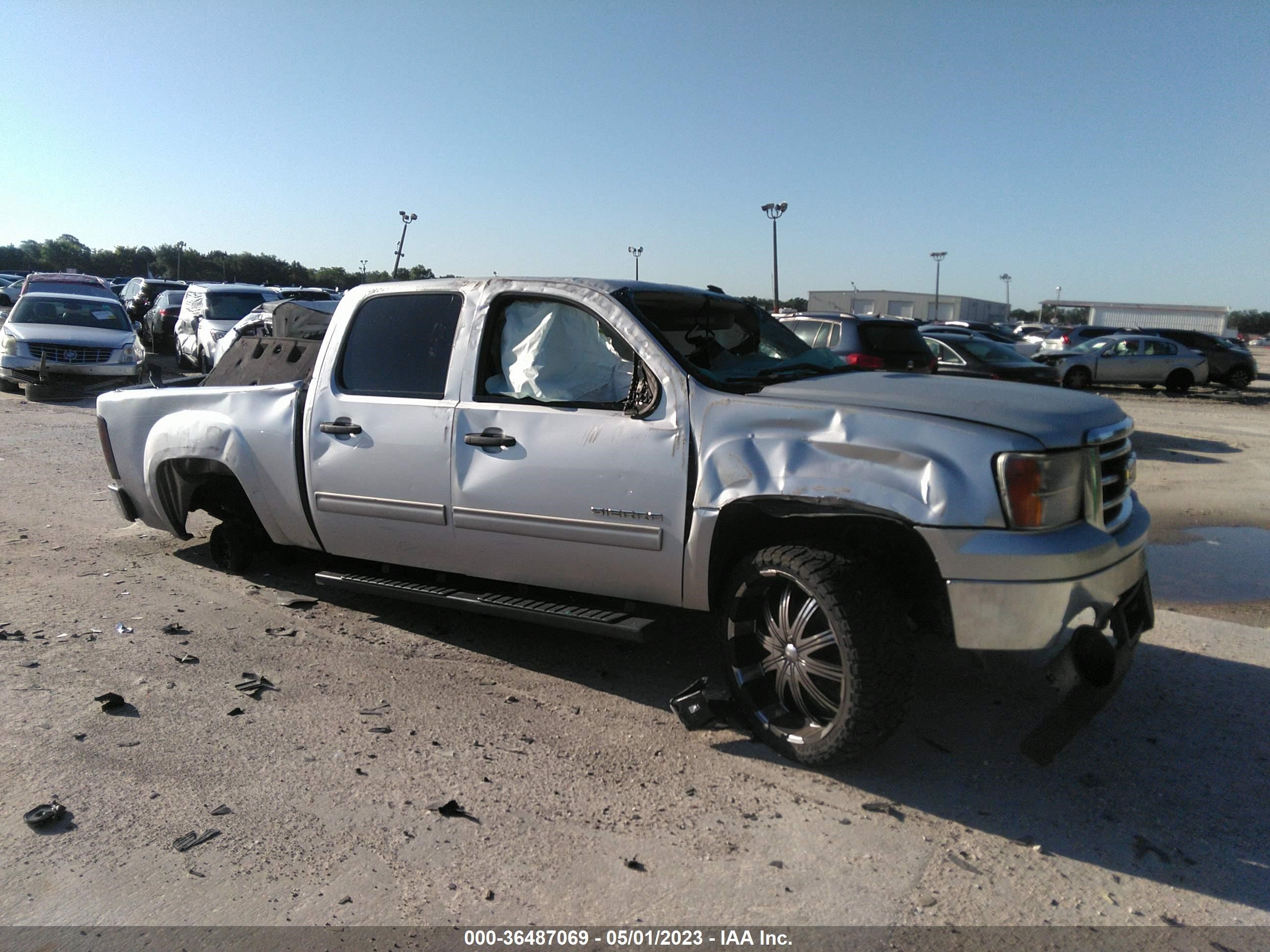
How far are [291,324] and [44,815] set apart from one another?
336cm

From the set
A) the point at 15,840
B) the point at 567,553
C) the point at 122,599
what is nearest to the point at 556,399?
the point at 567,553

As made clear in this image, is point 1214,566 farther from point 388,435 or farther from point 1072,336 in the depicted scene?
point 1072,336

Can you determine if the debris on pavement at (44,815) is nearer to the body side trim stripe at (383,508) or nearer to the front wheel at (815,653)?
the body side trim stripe at (383,508)

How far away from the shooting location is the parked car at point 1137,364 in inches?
922

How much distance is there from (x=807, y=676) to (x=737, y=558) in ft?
1.90

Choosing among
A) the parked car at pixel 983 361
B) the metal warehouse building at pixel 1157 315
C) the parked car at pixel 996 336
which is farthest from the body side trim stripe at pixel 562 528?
the metal warehouse building at pixel 1157 315

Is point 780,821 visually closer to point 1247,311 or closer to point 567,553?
point 567,553

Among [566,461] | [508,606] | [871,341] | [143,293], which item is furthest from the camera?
[143,293]

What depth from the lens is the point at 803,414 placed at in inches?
140

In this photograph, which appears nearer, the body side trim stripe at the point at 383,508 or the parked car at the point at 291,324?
the body side trim stripe at the point at 383,508

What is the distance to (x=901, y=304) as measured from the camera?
8338cm

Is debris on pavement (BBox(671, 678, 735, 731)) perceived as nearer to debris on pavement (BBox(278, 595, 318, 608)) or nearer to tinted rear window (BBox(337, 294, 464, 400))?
tinted rear window (BBox(337, 294, 464, 400))

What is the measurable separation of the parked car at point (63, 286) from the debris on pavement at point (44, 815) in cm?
1684

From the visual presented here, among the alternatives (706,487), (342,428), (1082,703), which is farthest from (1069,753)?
(342,428)
